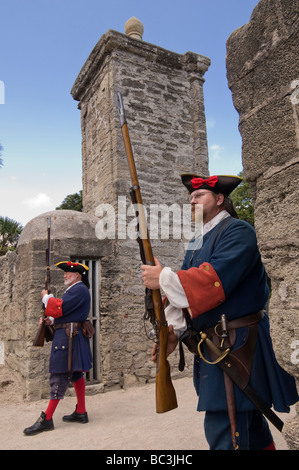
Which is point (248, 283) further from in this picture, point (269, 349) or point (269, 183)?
point (269, 183)

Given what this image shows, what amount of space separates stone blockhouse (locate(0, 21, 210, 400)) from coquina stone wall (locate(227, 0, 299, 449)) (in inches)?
166

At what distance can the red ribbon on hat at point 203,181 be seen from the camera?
2.16 metres

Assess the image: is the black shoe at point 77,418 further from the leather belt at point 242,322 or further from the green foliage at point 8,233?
the green foliage at point 8,233

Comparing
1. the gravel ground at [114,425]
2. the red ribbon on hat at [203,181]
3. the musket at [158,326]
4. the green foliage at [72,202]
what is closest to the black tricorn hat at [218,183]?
the red ribbon on hat at [203,181]

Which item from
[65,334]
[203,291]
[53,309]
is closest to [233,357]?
[203,291]

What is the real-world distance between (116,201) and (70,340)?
2666mm

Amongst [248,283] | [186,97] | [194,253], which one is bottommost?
[248,283]

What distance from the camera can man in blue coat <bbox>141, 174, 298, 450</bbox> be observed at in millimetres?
1735

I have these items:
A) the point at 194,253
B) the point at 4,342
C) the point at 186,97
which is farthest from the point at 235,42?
the point at 4,342

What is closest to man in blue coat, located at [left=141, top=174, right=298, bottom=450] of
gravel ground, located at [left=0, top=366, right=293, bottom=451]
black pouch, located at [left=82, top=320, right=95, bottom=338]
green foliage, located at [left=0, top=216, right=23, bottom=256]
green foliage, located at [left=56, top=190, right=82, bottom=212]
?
gravel ground, located at [left=0, top=366, right=293, bottom=451]

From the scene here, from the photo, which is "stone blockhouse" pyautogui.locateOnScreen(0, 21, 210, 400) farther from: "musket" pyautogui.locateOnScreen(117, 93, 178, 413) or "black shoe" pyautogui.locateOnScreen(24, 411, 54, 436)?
"musket" pyautogui.locateOnScreen(117, 93, 178, 413)

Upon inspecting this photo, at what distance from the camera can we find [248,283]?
1.89 metres

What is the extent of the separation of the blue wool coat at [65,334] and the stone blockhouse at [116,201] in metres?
1.10
